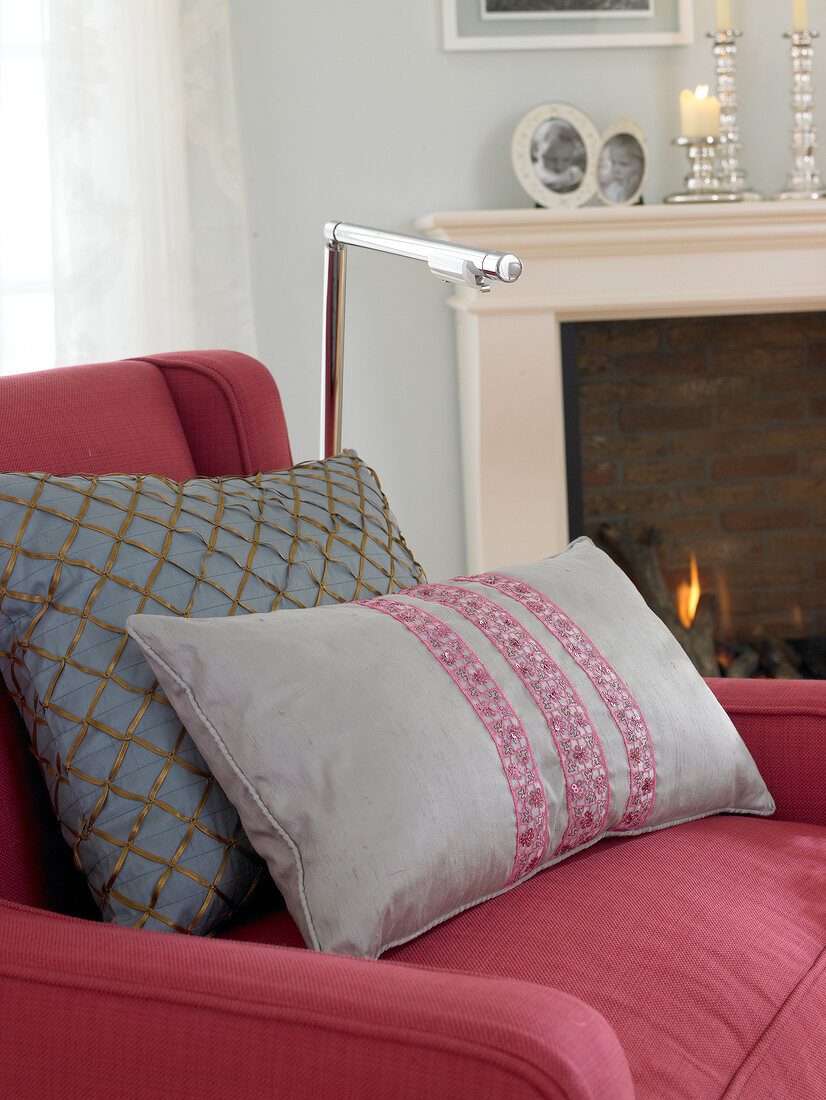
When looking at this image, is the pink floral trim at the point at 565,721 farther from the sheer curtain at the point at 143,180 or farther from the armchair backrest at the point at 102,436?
the sheer curtain at the point at 143,180

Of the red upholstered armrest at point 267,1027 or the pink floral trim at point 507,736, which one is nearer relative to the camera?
the red upholstered armrest at point 267,1027

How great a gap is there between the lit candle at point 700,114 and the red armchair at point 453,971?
53.0 inches

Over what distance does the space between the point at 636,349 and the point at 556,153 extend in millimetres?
493

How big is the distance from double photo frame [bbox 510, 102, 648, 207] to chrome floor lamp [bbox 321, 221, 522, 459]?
0.84m

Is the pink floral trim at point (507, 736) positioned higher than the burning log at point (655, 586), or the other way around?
the pink floral trim at point (507, 736)

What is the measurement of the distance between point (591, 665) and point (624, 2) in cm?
173

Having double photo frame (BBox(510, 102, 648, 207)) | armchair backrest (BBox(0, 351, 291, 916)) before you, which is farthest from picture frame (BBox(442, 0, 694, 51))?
armchair backrest (BBox(0, 351, 291, 916))

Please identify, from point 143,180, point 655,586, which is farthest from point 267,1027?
point 655,586

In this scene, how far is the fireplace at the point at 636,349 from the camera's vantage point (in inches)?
82.8

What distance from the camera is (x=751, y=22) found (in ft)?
7.52

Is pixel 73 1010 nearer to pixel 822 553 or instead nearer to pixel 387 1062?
pixel 387 1062

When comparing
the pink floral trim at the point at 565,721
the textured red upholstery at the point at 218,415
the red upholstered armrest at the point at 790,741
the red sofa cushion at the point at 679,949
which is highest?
the textured red upholstery at the point at 218,415

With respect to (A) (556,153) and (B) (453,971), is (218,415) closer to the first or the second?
(B) (453,971)

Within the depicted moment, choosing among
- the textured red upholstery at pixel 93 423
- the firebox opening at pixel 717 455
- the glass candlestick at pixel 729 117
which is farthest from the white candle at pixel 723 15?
the textured red upholstery at pixel 93 423
